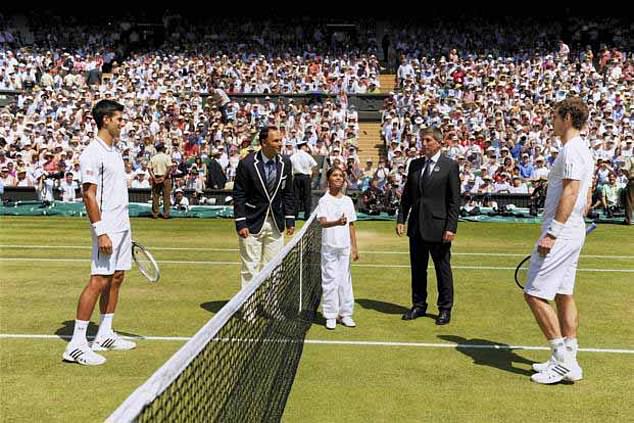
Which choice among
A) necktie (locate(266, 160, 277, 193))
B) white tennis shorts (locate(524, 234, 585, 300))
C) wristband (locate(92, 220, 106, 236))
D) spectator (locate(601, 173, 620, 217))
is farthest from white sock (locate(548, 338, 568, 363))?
spectator (locate(601, 173, 620, 217))

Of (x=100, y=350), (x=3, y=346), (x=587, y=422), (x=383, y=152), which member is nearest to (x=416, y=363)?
(x=587, y=422)

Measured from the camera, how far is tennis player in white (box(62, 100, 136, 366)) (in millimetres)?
6789

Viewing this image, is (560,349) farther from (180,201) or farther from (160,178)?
(180,201)

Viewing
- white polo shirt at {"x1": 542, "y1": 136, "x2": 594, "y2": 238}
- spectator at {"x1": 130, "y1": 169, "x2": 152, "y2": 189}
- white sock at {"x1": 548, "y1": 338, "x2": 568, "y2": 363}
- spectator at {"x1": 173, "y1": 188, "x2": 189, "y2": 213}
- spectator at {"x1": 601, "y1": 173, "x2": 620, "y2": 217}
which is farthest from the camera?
spectator at {"x1": 130, "y1": 169, "x2": 152, "y2": 189}

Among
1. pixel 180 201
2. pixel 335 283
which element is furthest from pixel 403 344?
pixel 180 201

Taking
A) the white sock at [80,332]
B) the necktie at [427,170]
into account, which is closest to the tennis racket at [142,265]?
the white sock at [80,332]

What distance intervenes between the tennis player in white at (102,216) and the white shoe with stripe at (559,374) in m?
3.83

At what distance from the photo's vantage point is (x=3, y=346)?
7.63m

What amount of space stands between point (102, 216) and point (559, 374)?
4.18 m

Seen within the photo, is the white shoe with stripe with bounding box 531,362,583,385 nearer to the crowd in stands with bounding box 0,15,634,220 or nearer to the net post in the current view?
the net post

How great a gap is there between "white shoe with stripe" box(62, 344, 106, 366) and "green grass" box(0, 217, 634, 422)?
0.09 metres

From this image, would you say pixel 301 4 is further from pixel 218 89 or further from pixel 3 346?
pixel 3 346

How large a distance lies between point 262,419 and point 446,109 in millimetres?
25346

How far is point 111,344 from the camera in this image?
24.5 ft
